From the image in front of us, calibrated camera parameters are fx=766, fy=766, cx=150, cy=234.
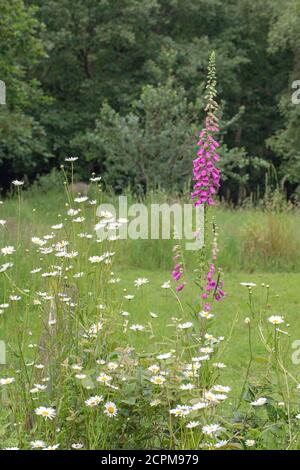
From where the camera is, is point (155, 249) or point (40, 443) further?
point (155, 249)

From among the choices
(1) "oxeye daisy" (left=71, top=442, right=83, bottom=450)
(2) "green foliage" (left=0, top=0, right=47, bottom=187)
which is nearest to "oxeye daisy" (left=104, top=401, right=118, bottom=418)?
(1) "oxeye daisy" (left=71, top=442, right=83, bottom=450)

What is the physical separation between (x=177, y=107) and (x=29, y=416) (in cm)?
1477

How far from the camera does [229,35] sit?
2545cm

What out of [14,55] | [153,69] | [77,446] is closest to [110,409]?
[77,446]

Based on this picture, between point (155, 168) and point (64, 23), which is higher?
point (64, 23)

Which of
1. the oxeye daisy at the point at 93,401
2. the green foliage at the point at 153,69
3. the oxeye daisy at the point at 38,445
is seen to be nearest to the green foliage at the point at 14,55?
the green foliage at the point at 153,69

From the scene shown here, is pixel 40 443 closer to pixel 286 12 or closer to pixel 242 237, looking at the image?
pixel 242 237

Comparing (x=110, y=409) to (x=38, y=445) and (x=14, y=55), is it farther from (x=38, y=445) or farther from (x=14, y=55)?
(x=14, y=55)

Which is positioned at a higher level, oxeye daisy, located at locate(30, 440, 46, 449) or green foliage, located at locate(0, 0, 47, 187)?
→ green foliage, located at locate(0, 0, 47, 187)

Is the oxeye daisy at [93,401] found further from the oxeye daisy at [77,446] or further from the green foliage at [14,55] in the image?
the green foliage at [14,55]

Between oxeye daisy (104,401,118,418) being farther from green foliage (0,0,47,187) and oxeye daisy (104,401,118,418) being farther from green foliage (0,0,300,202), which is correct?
green foliage (0,0,300,202)

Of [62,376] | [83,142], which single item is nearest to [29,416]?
[62,376]

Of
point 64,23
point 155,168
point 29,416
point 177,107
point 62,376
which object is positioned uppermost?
point 64,23
